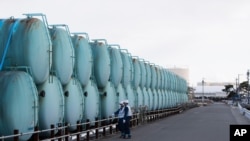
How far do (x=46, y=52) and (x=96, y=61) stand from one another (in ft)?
22.4

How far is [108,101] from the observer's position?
65.9 ft

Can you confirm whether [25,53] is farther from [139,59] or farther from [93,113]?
[139,59]

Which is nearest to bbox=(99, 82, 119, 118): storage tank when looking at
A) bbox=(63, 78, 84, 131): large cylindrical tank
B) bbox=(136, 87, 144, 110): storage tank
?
bbox=(63, 78, 84, 131): large cylindrical tank

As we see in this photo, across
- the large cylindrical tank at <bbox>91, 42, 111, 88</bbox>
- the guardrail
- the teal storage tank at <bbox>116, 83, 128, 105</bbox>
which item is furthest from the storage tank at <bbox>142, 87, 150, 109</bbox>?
the large cylindrical tank at <bbox>91, 42, 111, 88</bbox>

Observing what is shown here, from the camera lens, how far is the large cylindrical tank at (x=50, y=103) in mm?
12938

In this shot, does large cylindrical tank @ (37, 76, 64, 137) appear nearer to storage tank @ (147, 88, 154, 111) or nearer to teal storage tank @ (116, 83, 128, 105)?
teal storage tank @ (116, 83, 128, 105)

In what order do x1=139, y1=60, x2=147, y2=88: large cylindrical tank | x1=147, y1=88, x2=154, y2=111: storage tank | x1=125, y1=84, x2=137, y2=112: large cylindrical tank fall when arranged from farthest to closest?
x1=147, y1=88, x2=154, y2=111: storage tank, x1=139, y1=60, x2=147, y2=88: large cylindrical tank, x1=125, y1=84, x2=137, y2=112: large cylindrical tank

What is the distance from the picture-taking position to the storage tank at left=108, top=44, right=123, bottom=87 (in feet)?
72.6

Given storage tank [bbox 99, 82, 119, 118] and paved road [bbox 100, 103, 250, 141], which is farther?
storage tank [bbox 99, 82, 119, 118]

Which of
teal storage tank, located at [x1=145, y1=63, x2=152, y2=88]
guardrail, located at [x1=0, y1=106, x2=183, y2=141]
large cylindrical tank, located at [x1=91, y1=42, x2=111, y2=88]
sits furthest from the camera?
teal storage tank, located at [x1=145, y1=63, x2=152, y2=88]

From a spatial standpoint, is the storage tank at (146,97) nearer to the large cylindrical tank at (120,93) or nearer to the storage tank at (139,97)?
the storage tank at (139,97)

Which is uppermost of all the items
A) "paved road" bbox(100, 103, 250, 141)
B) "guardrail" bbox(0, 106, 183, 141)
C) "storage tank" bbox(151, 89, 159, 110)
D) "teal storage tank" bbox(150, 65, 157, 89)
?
"teal storage tank" bbox(150, 65, 157, 89)

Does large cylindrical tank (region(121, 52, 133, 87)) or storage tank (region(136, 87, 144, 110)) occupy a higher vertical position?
large cylindrical tank (region(121, 52, 133, 87))

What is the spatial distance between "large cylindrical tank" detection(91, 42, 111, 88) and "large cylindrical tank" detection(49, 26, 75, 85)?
4.46 metres
